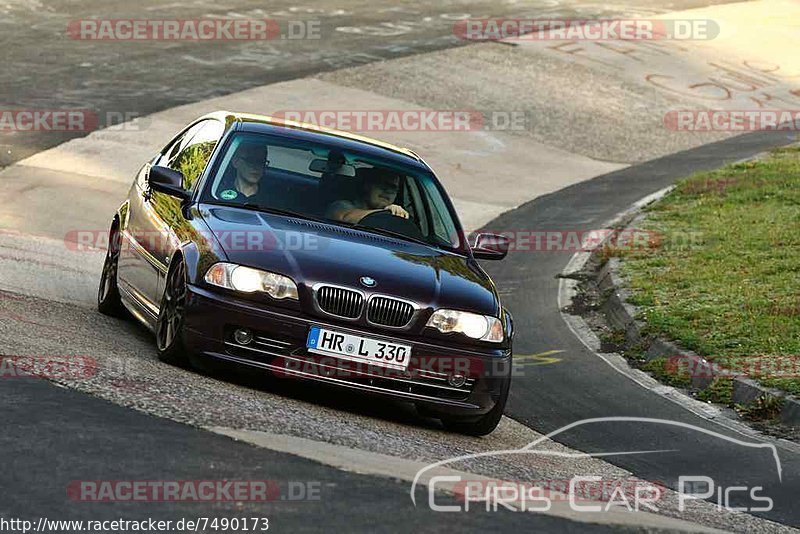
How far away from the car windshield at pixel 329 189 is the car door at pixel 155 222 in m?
0.33

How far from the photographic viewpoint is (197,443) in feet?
21.7

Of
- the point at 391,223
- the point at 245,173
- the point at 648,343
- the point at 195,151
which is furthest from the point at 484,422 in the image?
the point at 648,343

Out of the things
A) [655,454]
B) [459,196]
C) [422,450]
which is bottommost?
[459,196]

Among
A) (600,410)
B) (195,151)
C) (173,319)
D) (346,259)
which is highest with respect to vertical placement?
(195,151)

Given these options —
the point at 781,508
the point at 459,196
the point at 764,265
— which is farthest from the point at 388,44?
the point at 781,508

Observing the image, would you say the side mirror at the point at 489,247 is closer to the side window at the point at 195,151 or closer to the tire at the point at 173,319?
the side window at the point at 195,151

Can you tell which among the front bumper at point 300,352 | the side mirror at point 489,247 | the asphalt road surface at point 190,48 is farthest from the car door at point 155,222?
the asphalt road surface at point 190,48

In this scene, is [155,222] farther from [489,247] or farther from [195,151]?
[489,247]

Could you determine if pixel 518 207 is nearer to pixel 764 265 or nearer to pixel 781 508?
pixel 764 265

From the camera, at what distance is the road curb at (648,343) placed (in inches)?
411

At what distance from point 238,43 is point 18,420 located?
24.0 metres

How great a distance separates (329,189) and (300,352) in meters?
1.70

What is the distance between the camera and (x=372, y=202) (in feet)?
31.6

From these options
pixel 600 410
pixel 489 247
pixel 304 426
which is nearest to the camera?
pixel 304 426
